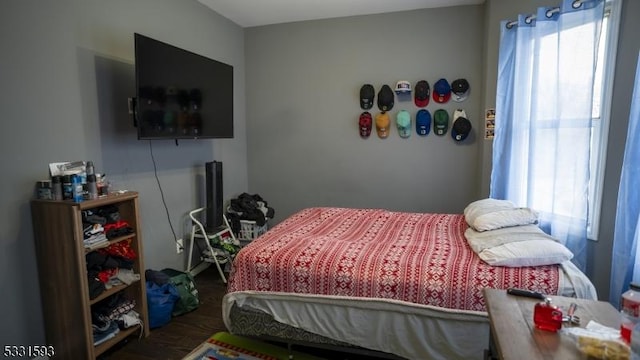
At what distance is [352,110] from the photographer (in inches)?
149

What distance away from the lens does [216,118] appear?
3.06m

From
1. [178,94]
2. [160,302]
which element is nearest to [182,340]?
[160,302]

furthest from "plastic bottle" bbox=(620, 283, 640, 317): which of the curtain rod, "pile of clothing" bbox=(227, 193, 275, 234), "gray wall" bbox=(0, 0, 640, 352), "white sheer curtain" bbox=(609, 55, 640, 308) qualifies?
"pile of clothing" bbox=(227, 193, 275, 234)

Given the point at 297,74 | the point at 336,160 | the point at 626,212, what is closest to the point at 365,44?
the point at 297,74

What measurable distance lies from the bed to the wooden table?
0.38m

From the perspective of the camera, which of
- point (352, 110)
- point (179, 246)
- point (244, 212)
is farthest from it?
point (352, 110)

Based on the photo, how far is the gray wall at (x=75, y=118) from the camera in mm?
1827

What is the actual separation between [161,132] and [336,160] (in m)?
1.93

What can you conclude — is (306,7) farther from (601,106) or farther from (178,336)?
(178,336)

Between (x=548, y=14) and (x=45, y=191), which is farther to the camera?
(x=548, y=14)

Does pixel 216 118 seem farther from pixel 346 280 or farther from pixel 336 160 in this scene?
pixel 346 280

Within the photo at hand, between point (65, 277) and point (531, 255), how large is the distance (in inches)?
95.3

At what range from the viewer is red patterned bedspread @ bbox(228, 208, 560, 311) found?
1711 mm

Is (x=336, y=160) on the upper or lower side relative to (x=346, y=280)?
upper
